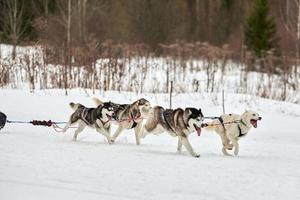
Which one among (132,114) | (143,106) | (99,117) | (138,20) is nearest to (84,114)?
(99,117)

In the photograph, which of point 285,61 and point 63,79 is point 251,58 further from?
point 63,79

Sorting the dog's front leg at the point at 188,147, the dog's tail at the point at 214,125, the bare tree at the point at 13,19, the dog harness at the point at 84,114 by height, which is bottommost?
the dog's front leg at the point at 188,147

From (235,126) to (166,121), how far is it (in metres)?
0.85

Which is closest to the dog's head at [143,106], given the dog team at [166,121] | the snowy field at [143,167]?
the dog team at [166,121]

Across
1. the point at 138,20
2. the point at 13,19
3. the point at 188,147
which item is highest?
the point at 138,20

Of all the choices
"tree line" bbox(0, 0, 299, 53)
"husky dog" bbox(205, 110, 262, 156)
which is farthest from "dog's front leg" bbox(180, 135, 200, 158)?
"tree line" bbox(0, 0, 299, 53)

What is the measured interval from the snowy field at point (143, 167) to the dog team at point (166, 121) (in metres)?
0.21

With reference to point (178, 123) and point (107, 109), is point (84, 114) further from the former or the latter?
point (178, 123)

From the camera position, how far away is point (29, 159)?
5.81 m

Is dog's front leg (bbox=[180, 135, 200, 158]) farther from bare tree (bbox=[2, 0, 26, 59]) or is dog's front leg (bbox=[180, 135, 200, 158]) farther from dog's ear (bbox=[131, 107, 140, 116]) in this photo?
bare tree (bbox=[2, 0, 26, 59])

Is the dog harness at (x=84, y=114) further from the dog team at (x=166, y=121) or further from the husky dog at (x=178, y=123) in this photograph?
the husky dog at (x=178, y=123)

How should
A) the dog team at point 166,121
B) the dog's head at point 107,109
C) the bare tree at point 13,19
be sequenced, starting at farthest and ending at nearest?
the bare tree at point 13,19, the dog's head at point 107,109, the dog team at point 166,121

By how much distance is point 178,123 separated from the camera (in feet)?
21.8

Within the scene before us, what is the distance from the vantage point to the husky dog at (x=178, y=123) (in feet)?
21.3
